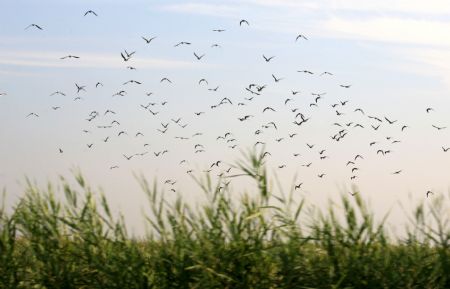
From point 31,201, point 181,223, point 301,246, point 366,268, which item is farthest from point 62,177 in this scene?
point 366,268

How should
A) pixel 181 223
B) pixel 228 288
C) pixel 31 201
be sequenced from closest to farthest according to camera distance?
1. pixel 228 288
2. pixel 181 223
3. pixel 31 201

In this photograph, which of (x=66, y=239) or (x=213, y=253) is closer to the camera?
(x=213, y=253)

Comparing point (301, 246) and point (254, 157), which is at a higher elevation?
point (254, 157)

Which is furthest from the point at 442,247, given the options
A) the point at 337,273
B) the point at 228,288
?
the point at 228,288

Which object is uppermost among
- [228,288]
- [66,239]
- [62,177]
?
[62,177]

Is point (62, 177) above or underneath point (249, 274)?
above

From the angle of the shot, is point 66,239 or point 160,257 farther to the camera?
point 66,239

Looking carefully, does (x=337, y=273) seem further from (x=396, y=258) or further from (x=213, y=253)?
(x=213, y=253)

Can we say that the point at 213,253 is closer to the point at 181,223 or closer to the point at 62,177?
the point at 181,223

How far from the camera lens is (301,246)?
25.0ft

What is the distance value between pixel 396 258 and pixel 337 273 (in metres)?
0.69

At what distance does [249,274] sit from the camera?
729cm

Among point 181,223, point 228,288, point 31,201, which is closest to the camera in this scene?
point 228,288

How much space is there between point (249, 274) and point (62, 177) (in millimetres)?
2482
